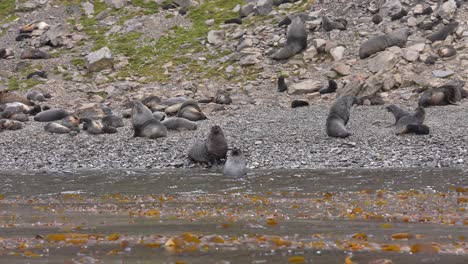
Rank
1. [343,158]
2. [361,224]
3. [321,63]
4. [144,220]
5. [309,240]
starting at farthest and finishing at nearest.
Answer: [321,63] < [343,158] < [144,220] < [361,224] < [309,240]

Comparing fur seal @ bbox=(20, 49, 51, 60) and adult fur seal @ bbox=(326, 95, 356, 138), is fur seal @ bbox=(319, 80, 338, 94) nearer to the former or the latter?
adult fur seal @ bbox=(326, 95, 356, 138)

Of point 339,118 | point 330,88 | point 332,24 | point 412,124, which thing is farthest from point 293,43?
point 412,124

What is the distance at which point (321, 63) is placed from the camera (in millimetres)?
28000

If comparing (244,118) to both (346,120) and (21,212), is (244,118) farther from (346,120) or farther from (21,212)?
(21,212)

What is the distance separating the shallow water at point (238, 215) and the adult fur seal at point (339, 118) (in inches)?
137

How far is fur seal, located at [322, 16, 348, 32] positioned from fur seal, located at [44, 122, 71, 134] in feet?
36.5

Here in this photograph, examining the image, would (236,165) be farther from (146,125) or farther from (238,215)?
(238,215)

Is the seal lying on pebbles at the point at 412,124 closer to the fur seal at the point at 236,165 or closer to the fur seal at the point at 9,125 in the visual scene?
the fur seal at the point at 236,165

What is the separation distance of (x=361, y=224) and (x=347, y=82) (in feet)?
57.5

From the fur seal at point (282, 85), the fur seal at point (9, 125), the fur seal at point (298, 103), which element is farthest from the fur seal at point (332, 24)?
the fur seal at point (9, 125)

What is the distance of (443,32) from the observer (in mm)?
27125

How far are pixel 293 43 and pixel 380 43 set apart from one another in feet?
10.8

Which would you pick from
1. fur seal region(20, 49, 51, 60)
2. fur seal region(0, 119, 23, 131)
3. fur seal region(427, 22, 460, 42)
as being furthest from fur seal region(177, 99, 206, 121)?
fur seal region(20, 49, 51, 60)

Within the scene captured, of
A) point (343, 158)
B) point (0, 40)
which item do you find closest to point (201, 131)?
point (343, 158)
